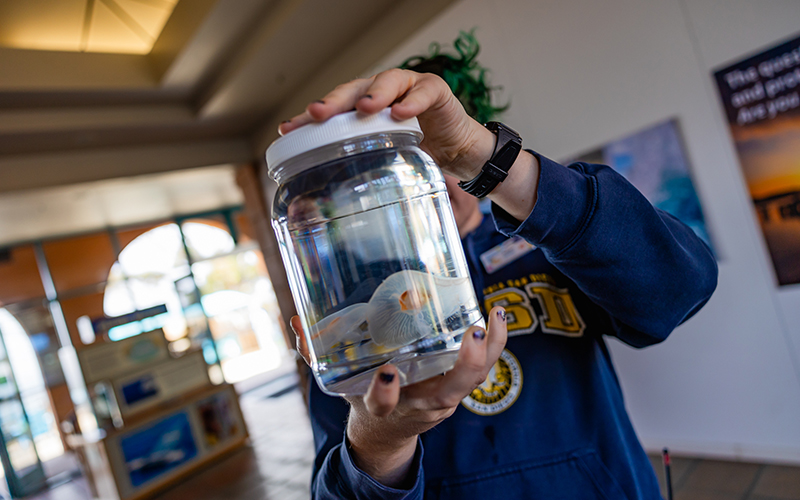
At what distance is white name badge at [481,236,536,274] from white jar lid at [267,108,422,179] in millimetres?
509

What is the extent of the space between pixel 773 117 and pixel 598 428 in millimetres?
1845

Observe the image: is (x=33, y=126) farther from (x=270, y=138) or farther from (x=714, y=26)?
(x=714, y=26)

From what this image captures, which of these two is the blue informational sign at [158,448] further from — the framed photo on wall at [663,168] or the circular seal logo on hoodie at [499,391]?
the circular seal logo on hoodie at [499,391]

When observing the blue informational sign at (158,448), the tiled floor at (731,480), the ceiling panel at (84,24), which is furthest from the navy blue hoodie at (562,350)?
the blue informational sign at (158,448)

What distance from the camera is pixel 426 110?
0.66 m

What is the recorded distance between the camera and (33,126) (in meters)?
3.77

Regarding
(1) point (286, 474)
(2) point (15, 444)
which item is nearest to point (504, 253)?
(1) point (286, 474)

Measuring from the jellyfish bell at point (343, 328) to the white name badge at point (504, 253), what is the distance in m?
0.47

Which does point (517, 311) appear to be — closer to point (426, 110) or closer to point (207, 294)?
point (426, 110)

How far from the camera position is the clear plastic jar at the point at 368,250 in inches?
24.4

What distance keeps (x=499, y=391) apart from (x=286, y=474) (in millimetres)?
3607

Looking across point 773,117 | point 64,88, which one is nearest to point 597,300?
point 773,117

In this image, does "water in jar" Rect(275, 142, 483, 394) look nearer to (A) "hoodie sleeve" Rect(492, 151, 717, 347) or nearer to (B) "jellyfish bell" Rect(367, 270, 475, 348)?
(B) "jellyfish bell" Rect(367, 270, 475, 348)

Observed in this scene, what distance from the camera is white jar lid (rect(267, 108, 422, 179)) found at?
0.58 metres
